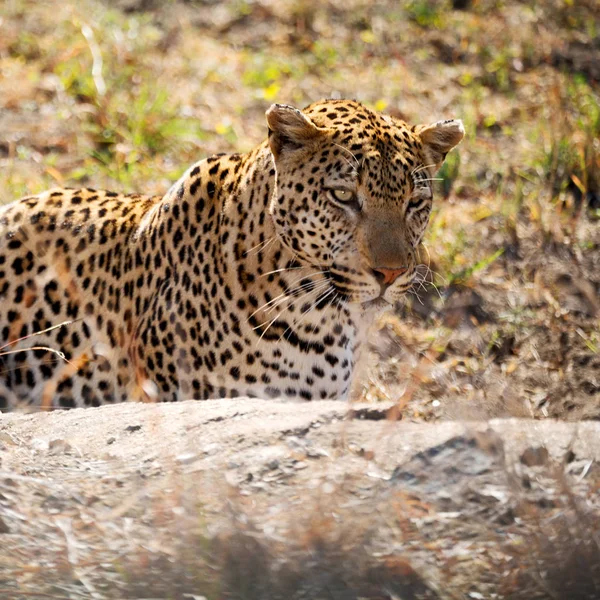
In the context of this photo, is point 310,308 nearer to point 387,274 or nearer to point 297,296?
point 297,296

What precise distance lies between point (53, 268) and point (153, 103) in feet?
13.6

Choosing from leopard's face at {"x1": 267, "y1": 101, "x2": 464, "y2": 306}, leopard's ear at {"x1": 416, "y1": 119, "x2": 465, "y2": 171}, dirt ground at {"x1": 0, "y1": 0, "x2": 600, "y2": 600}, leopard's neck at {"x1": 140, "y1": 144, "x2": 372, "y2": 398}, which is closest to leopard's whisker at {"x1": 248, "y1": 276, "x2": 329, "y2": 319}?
leopard's neck at {"x1": 140, "y1": 144, "x2": 372, "y2": 398}

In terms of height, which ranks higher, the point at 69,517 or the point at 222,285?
the point at 222,285

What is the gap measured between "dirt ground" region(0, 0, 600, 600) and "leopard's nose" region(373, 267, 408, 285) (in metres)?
0.62

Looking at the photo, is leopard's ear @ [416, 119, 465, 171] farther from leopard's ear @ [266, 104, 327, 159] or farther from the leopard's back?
the leopard's back

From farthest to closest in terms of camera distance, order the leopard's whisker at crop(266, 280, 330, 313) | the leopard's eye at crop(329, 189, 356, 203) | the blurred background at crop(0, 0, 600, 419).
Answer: the blurred background at crop(0, 0, 600, 419), the leopard's whisker at crop(266, 280, 330, 313), the leopard's eye at crop(329, 189, 356, 203)

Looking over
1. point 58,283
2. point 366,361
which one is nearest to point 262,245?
point 366,361

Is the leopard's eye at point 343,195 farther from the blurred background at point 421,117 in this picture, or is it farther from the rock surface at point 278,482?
the blurred background at point 421,117

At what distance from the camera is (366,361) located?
18.9 ft

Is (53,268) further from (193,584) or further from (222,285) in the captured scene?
(193,584)

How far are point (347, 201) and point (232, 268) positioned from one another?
0.72 metres

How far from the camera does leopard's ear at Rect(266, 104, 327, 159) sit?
5590 mm

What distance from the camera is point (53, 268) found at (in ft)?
21.4

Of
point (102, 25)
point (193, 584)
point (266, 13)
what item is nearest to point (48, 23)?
point (102, 25)
